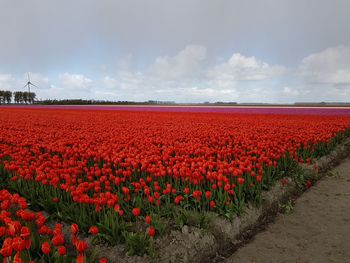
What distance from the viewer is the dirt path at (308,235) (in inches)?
188

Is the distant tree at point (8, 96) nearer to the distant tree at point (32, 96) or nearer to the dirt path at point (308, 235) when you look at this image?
the distant tree at point (32, 96)

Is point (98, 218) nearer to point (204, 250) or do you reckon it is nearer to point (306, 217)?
point (204, 250)

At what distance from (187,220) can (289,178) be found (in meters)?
4.29

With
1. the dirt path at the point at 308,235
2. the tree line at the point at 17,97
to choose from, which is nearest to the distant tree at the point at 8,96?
the tree line at the point at 17,97

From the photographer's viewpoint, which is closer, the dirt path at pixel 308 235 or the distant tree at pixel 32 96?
the dirt path at pixel 308 235

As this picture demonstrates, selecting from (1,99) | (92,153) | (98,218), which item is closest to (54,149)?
(92,153)

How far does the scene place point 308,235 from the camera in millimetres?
5438

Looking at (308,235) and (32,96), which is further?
(32,96)

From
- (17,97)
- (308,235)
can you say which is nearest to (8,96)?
(17,97)

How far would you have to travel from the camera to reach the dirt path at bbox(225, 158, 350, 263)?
4773 mm

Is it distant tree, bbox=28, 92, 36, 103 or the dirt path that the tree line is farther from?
the dirt path

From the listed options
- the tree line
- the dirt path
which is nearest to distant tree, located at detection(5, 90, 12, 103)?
the tree line

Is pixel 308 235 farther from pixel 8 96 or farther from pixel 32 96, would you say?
pixel 8 96

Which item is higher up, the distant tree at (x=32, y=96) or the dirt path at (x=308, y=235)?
the distant tree at (x=32, y=96)
